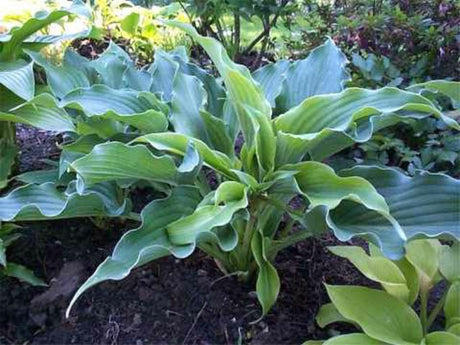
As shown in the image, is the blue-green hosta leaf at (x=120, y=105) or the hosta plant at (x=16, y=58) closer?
the blue-green hosta leaf at (x=120, y=105)

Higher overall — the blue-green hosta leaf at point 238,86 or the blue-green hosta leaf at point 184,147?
the blue-green hosta leaf at point 238,86

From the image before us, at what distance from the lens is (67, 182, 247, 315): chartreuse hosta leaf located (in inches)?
52.1

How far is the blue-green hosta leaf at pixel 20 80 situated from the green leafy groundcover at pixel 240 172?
0.05 m

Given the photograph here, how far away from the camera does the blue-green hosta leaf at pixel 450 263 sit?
153cm

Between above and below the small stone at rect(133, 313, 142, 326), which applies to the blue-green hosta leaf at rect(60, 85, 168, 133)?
above

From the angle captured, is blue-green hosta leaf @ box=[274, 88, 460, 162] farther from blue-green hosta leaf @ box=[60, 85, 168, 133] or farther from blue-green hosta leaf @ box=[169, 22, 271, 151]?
blue-green hosta leaf @ box=[60, 85, 168, 133]

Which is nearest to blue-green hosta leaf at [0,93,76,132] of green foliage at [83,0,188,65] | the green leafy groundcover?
the green leafy groundcover

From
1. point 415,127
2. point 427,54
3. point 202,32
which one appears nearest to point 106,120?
point 415,127

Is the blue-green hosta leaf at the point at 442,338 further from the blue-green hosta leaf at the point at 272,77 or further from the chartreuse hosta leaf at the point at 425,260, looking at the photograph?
the blue-green hosta leaf at the point at 272,77

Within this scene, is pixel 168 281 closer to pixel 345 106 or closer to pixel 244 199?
pixel 244 199

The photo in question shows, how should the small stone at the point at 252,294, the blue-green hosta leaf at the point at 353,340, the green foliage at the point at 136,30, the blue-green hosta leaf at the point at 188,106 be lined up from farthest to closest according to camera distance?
the green foliage at the point at 136,30 → the small stone at the point at 252,294 → the blue-green hosta leaf at the point at 188,106 → the blue-green hosta leaf at the point at 353,340

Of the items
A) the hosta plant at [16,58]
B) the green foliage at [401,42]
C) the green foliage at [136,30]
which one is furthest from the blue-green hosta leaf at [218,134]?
the green foliage at [136,30]

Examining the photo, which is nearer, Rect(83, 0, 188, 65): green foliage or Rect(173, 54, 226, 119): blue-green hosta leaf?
Rect(173, 54, 226, 119): blue-green hosta leaf

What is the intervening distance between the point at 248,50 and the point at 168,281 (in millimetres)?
2055
